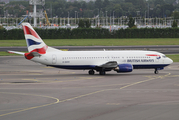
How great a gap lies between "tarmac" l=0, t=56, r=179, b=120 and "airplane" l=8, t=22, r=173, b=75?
186 cm

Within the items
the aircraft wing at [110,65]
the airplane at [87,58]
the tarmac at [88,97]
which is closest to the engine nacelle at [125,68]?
the airplane at [87,58]

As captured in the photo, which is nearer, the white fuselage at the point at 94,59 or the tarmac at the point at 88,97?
the tarmac at the point at 88,97

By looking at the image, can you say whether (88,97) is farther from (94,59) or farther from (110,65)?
(94,59)

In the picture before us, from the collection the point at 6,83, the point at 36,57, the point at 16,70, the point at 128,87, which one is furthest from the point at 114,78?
the point at 16,70

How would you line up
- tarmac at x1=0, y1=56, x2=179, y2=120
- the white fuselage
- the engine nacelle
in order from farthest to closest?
1. the engine nacelle
2. the white fuselage
3. tarmac at x1=0, y1=56, x2=179, y2=120

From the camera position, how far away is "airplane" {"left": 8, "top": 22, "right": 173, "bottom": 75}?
43.6m

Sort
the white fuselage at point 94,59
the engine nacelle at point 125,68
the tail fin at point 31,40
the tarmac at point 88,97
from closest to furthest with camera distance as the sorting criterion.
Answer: the tarmac at point 88,97 → the tail fin at point 31,40 → the white fuselage at point 94,59 → the engine nacelle at point 125,68

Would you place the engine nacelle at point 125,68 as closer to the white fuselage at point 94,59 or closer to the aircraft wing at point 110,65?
the aircraft wing at point 110,65

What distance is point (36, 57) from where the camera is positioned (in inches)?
1703

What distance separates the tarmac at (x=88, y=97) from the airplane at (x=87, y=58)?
186cm

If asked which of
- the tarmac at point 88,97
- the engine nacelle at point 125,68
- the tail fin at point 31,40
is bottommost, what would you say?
the tarmac at point 88,97

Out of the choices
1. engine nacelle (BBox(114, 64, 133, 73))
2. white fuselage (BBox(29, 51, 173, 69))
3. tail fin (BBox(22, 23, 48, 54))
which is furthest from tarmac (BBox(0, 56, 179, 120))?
tail fin (BBox(22, 23, 48, 54))

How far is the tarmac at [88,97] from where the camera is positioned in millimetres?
22609

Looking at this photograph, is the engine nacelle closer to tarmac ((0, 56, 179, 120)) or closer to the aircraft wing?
the aircraft wing
